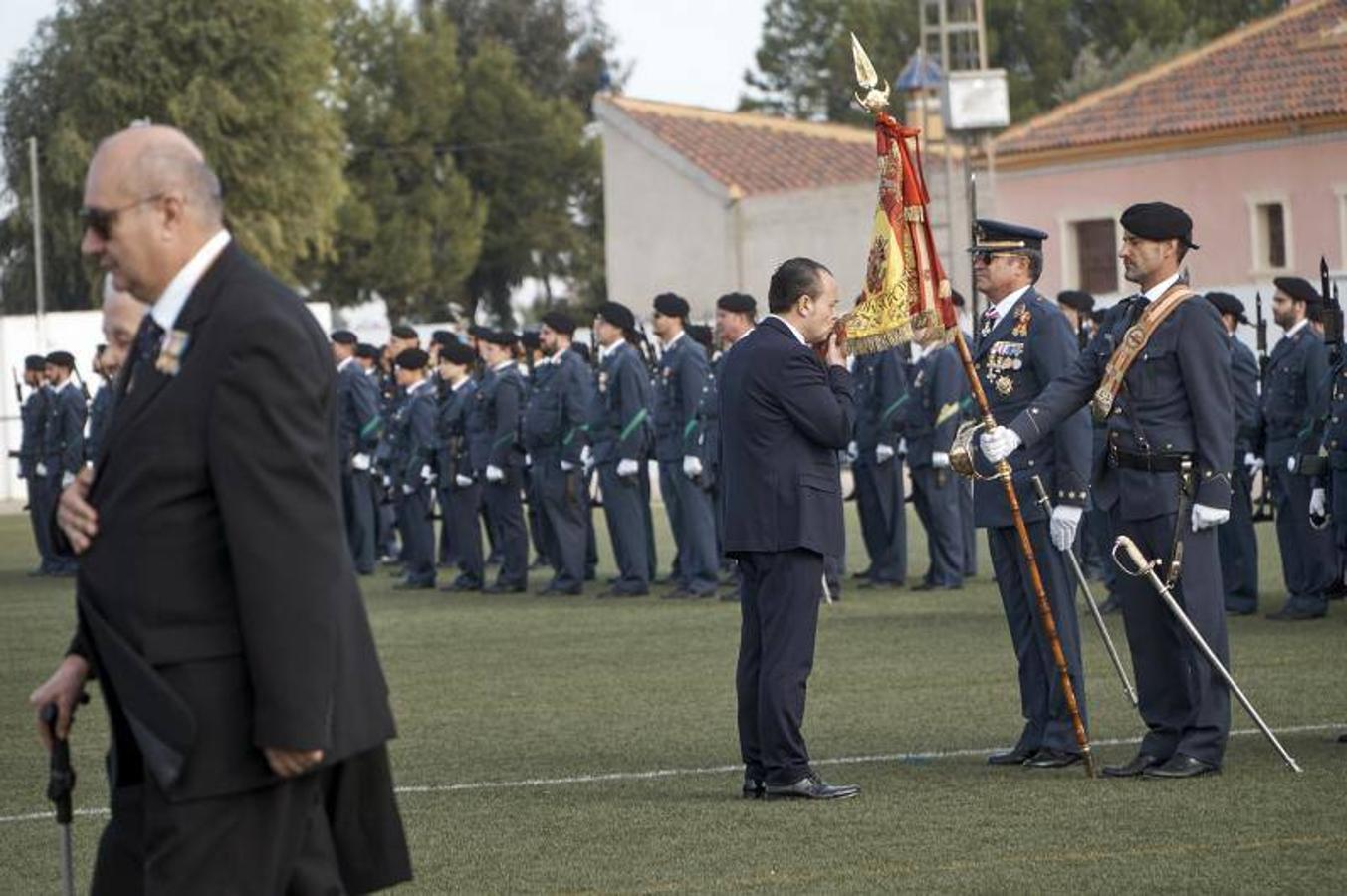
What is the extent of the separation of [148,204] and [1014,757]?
18.0 ft

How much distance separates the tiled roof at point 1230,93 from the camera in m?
40.2

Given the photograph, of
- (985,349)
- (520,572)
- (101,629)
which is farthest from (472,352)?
(101,629)

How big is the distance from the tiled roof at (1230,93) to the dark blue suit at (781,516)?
31996 millimetres

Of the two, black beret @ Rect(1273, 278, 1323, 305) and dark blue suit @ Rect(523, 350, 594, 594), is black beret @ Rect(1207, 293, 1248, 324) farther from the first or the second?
dark blue suit @ Rect(523, 350, 594, 594)

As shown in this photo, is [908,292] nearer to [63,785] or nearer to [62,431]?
[63,785]

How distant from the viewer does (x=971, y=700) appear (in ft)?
37.7

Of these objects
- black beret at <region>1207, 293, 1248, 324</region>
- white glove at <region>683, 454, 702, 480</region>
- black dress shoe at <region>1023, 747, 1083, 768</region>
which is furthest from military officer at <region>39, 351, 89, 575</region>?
black dress shoe at <region>1023, 747, 1083, 768</region>

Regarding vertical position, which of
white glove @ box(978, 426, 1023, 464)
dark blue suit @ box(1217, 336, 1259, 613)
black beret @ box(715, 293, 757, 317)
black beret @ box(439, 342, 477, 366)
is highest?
black beret @ box(715, 293, 757, 317)

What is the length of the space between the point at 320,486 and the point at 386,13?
197ft

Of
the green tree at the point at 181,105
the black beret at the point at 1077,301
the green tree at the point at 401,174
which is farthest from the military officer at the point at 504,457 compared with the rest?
the green tree at the point at 401,174

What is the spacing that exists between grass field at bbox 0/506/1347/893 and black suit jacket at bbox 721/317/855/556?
97 centimetres

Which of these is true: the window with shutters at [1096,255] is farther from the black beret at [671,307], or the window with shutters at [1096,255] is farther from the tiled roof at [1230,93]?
the black beret at [671,307]

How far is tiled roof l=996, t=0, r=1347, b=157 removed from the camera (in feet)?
132

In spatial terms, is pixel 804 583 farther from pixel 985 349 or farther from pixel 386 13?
pixel 386 13
